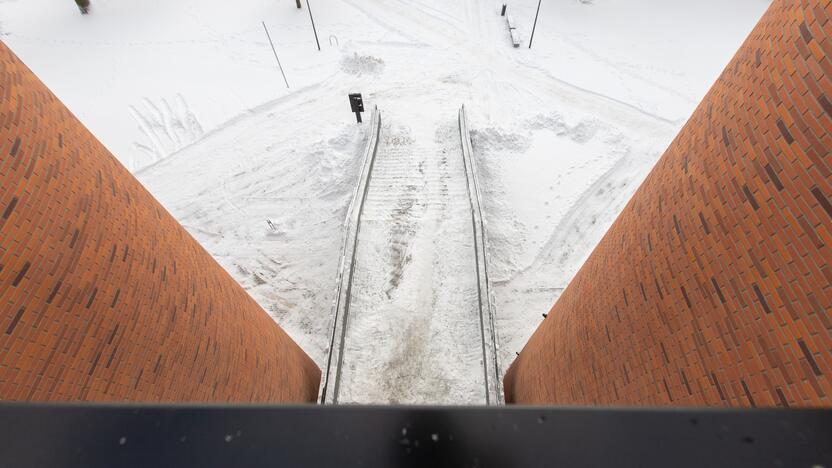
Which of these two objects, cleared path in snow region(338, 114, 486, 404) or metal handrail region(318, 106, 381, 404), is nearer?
metal handrail region(318, 106, 381, 404)

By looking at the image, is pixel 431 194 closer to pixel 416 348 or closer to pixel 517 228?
pixel 517 228

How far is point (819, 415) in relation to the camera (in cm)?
71

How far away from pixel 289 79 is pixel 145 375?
658 inches

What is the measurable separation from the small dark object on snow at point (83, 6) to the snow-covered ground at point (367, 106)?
1.89 feet

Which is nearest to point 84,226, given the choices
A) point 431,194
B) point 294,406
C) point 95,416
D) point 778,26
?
point 95,416

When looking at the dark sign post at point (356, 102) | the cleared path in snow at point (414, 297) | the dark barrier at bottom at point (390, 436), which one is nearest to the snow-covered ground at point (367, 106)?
the cleared path in snow at point (414, 297)

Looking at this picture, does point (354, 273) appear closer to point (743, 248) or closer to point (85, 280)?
point (85, 280)

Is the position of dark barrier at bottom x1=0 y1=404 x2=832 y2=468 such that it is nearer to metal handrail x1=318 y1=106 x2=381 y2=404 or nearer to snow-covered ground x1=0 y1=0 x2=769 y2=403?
metal handrail x1=318 y1=106 x2=381 y2=404

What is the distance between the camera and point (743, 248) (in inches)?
94.6

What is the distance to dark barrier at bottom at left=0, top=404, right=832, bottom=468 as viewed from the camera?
730 mm

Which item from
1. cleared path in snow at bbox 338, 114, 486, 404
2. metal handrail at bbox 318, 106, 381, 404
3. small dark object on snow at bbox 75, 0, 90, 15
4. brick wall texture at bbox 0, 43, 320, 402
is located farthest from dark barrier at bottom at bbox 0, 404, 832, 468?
small dark object on snow at bbox 75, 0, 90, 15

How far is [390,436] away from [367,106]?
16032 millimetres

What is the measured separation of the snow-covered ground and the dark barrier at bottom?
265 inches

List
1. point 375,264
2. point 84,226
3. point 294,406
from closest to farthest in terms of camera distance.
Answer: point 294,406
point 84,226
point 375,264
